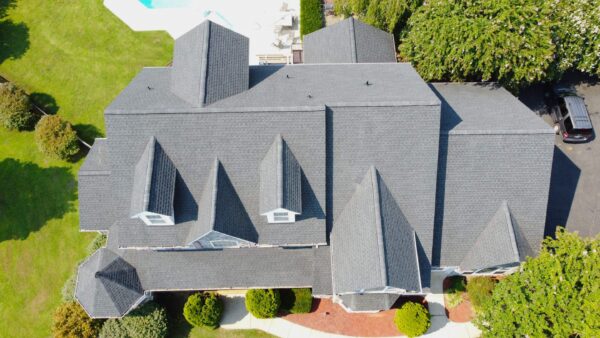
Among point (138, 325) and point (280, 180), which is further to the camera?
point (138, 325)

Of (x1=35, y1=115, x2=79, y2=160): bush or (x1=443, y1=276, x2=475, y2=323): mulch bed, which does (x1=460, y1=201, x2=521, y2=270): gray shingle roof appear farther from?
(x1=35, y1=115, x2=79, y2=160): bush

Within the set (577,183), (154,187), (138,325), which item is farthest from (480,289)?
(138,325)

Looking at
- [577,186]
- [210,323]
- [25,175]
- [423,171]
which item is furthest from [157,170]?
[577,186]

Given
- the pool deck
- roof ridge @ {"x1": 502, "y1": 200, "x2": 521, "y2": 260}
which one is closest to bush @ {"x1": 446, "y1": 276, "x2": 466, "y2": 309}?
roof ridge @ {"x1": 502, "y1": 200, "x2": 521, "y2": 260}

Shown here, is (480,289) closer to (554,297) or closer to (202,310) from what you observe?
(554,297)

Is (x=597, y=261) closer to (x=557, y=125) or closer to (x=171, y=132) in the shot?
(x=557, y=125)

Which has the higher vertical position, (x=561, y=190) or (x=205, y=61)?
(x=205, y=61)
